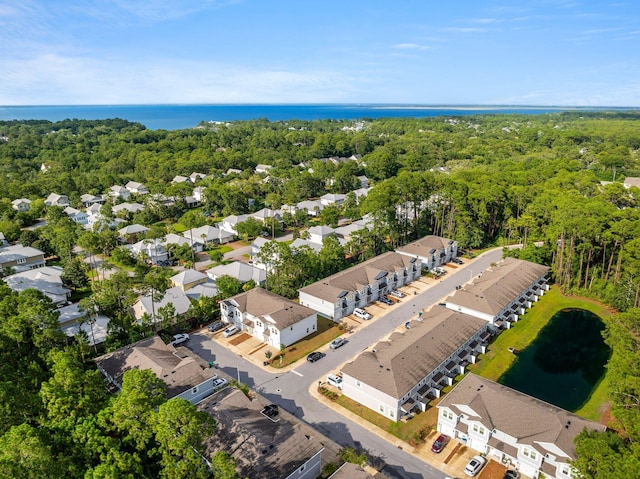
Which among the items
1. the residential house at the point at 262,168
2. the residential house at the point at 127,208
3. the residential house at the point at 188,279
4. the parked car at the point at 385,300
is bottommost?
the parked car at the point at 385,300

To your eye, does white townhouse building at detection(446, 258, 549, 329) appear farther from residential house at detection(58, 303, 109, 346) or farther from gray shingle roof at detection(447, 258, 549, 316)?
residential house at detection(58, 303, 109, 346)

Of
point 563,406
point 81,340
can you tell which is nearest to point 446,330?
point 563,406

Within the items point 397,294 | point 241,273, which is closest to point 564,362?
point 397,294

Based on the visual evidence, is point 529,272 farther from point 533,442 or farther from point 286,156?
point 286,156

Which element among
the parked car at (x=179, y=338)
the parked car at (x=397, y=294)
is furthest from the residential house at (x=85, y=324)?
the parked car at (x=397, y=294)

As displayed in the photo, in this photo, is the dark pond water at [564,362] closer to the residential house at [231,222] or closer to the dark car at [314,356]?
the dark car at [314,356]

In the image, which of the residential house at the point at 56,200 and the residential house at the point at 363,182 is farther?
the residential house at the point at 363,182

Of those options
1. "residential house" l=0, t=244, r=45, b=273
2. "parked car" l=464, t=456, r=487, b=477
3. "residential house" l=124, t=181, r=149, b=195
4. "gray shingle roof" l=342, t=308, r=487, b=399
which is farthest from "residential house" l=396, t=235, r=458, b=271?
"residential house" l=124, t=181, r=149, b=195
